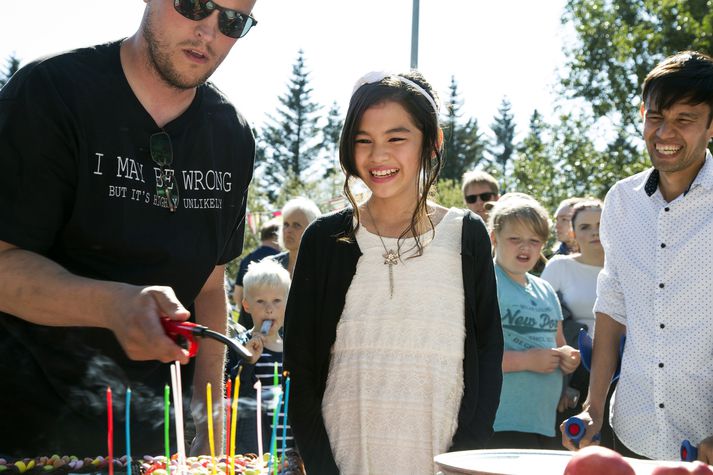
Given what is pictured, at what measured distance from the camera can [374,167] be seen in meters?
3.15

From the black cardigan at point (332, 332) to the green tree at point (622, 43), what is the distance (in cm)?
1999

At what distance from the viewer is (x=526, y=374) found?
4914 millimetres

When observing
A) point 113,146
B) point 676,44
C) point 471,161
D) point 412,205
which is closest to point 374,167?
point 412,205

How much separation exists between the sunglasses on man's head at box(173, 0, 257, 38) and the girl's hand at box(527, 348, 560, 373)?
2891 millimetres

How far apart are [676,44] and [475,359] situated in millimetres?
21364

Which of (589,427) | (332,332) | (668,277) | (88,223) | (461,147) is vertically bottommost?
(589,427)

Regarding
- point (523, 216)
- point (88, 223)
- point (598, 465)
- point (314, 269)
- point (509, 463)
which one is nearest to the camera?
point (598, 465)

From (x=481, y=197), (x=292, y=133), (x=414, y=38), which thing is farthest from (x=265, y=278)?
(x=292, y=133)

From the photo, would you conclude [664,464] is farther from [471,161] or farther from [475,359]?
[471,161]

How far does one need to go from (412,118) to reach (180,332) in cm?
185

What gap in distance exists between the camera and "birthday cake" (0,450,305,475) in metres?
1.76

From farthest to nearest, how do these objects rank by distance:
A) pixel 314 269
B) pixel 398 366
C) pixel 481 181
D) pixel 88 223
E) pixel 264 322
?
pixel 481 181
pixel 264 322
pixel 314 269
pixel 398 366
pixel 88 223

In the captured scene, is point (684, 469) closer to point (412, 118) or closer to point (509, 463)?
point (509, 463)

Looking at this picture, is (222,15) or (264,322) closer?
(222,15)
